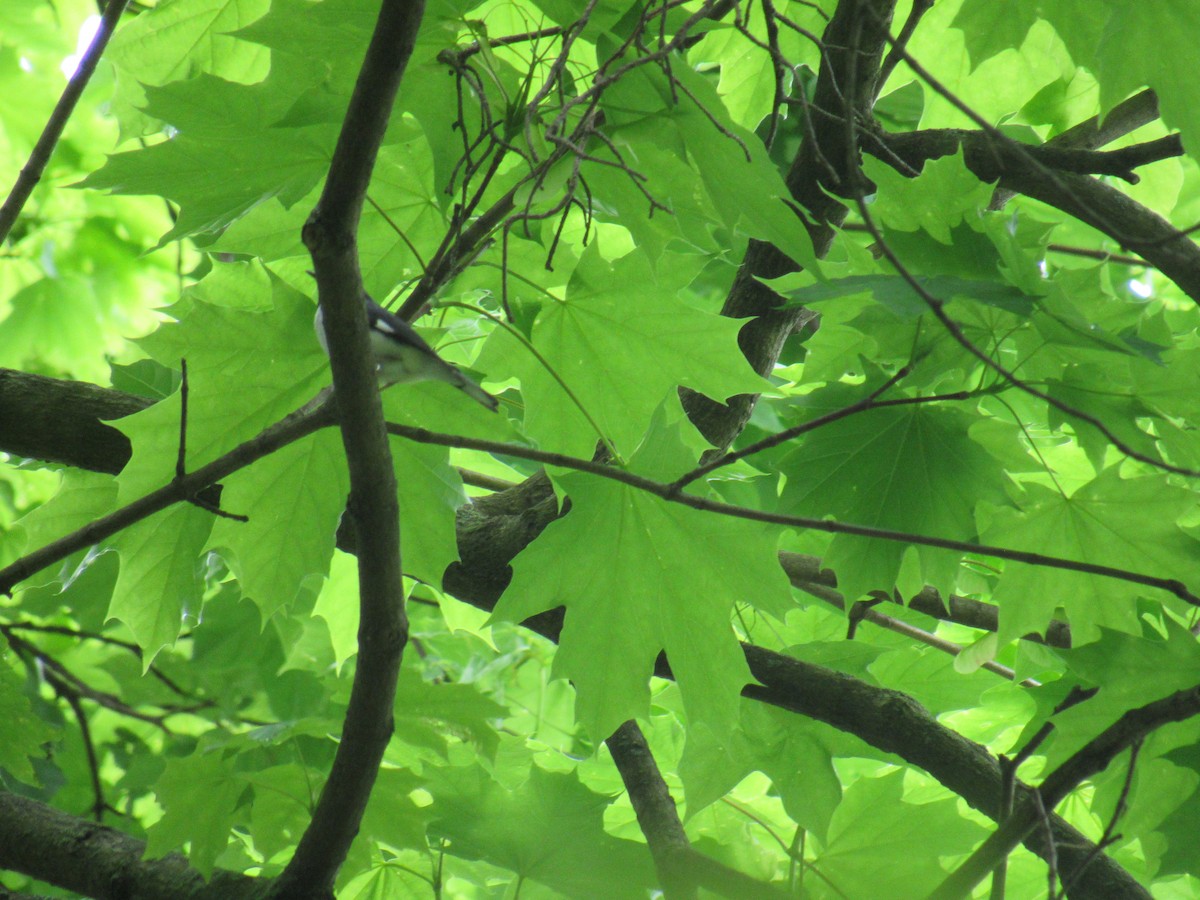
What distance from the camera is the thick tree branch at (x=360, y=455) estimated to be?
96cm

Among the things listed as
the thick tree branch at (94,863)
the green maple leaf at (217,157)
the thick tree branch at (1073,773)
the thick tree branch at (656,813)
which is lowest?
the thick tree branch at (94,863)

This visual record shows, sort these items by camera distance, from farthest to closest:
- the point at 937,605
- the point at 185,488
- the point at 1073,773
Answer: the point at 937,605 → the point at 185,488 → the point at 1073,773

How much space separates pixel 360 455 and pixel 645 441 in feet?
1.42

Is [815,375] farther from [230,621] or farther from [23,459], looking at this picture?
[230,621]

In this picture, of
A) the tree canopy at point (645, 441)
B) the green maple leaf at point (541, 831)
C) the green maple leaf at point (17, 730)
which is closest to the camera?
the tree canopy at point (645, 441)

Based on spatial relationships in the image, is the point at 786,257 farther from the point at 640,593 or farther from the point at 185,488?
the point at 185,488

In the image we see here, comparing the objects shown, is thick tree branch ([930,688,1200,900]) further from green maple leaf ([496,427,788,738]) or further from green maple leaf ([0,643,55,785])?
green maple leaf ([0,643,55,785])

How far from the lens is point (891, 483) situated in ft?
5.47

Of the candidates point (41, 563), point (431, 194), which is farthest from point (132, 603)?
point (431, 194)

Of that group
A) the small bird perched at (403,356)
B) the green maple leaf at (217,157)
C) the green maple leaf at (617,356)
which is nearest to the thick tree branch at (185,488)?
the small bird perched at (403,356)

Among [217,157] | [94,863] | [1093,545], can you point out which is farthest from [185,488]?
[1093,545]

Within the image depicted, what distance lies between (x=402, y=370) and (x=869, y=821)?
1.21m

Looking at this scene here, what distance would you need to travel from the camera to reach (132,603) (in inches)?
64.1

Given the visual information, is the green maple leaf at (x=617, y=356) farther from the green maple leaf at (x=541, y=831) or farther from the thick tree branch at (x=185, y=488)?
the green maple leaf at (x=541, y=831)
